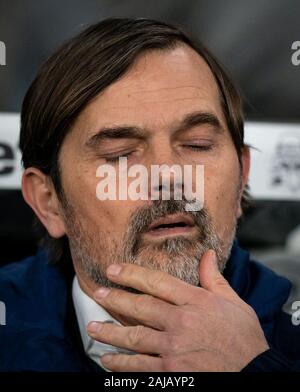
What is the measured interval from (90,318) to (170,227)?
0.27 meters

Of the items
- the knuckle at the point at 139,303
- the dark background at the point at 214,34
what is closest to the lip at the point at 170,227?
the knuckle at the point at 139,303

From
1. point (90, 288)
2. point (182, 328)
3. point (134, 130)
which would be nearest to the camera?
point (182, 328)

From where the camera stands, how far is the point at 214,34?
1.36 m

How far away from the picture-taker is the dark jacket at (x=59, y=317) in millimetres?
1295

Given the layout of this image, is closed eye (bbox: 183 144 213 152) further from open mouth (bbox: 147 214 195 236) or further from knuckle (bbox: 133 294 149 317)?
knuckle (bbox: 133 294 149 317)

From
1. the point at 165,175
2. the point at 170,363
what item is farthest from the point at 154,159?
the point at 170,363

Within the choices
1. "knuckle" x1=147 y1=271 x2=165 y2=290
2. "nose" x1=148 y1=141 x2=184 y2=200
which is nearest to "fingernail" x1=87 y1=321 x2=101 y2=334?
"knuckle" x1=147 y1=271 x2=165 y2=290

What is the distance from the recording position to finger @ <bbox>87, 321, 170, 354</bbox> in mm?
1127

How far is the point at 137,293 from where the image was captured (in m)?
1.22

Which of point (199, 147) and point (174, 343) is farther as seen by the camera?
point (199, 147)

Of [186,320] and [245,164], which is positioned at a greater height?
[245,164]

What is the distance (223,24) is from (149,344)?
655 millimetres

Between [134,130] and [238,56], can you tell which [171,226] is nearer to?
[134,130]

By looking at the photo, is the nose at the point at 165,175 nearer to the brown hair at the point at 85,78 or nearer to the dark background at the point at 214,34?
the brown hair at the point at 85,78
